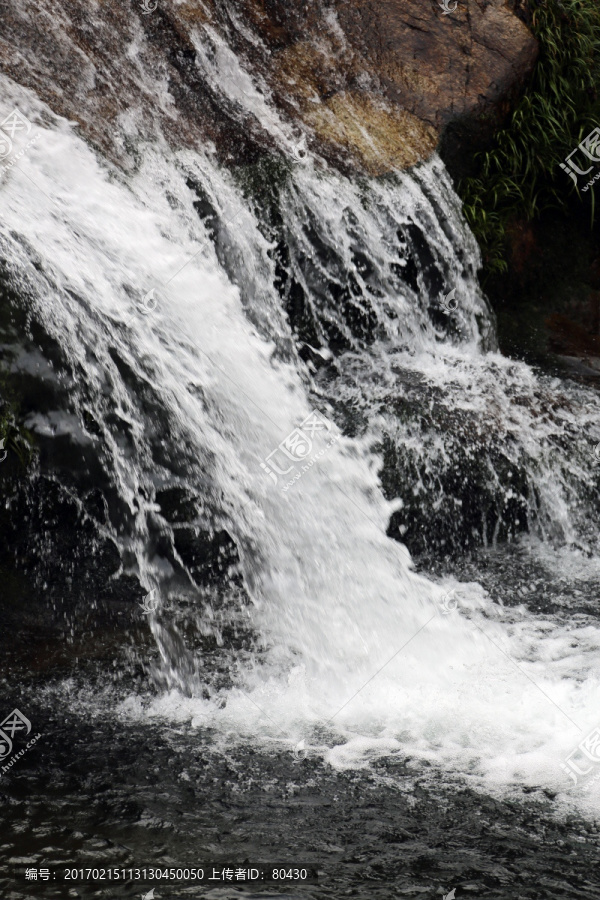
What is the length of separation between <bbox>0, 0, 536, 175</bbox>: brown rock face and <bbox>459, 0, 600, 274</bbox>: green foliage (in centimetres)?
21

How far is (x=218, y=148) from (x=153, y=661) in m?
3.08

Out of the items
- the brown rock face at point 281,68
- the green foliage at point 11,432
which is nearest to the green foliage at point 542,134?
the brown rock face at point 281,68

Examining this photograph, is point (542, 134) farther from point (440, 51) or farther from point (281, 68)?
point (281, 68)

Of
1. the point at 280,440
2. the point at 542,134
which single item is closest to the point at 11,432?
the point at 280,440

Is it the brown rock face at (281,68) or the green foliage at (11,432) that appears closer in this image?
the green foliage at (11,432)

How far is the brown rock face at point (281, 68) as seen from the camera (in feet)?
15.5

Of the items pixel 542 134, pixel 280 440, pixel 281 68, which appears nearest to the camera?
pixel 280 440

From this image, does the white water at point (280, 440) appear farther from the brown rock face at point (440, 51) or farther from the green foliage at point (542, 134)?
the green foliage at point (542, 134)

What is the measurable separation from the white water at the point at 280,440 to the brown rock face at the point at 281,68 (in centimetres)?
21

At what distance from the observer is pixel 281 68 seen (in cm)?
540

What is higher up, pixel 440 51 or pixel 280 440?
pixel 440 51

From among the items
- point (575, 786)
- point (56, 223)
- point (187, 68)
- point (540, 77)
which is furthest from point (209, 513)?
point (540, 77)

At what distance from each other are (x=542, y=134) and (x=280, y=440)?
10.7 ft

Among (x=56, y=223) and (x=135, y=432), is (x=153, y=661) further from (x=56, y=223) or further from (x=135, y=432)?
(x=56, y=223)
